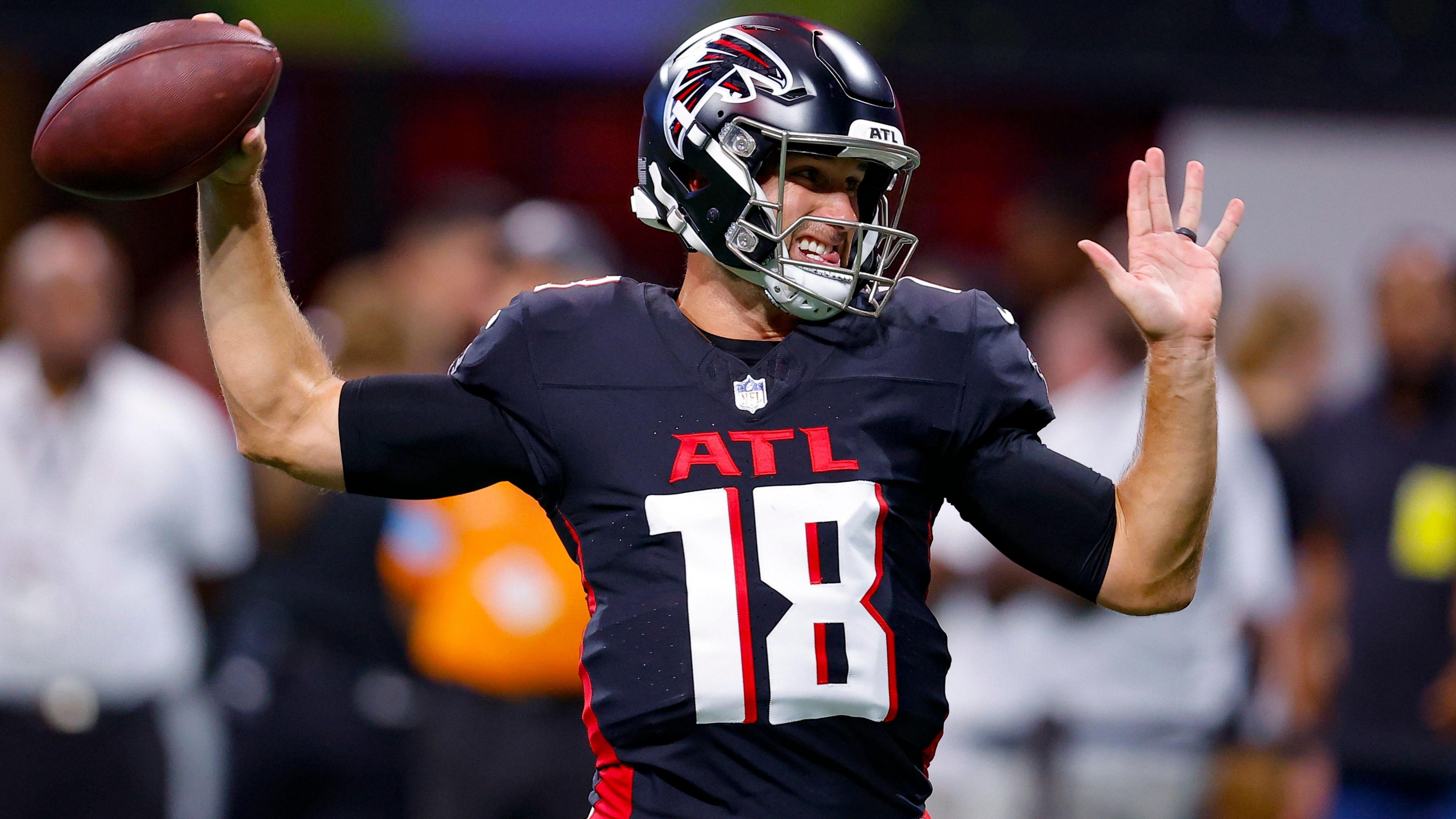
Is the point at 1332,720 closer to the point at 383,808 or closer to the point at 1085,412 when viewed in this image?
the point at 1085,412

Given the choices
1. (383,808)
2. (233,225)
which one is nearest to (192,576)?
(383,808)

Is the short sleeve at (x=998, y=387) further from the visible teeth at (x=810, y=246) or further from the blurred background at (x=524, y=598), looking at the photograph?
the blurred background at (x=524, y=598)

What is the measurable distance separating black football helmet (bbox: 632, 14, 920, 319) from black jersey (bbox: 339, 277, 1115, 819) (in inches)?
4.0

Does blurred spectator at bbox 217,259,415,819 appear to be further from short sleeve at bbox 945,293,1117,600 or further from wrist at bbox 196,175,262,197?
short sleeve at bbox 945,293,1117,600

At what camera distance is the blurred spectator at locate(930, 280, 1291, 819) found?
16.3ft

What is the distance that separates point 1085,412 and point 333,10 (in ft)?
12.2

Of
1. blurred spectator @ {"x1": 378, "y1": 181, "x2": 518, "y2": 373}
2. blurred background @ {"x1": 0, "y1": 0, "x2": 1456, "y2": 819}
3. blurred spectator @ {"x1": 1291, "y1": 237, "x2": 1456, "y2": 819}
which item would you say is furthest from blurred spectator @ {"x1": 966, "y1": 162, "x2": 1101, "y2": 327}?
blurred spectator @ {"x1": 378, "y1": 181, "x2": 518, "y2": 373}

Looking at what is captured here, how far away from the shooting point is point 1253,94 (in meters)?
7.50

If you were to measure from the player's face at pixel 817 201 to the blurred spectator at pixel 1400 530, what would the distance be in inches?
127

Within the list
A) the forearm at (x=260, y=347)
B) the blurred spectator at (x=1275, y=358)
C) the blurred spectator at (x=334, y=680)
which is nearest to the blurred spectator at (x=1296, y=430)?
the blurred spectator at (x=1275, y=358)

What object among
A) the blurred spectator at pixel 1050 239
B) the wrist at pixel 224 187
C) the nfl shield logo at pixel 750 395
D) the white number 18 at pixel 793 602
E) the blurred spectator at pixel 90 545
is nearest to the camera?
the white number 18 at pixel 793 602

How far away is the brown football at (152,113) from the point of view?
2656 millimetres

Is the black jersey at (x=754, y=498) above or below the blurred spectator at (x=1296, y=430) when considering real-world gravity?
above

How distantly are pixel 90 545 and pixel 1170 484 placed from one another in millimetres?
3653
